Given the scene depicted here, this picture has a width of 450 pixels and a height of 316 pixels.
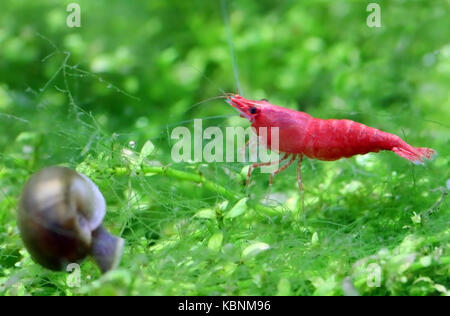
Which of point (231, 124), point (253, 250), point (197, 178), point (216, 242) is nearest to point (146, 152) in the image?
point (197, 178)

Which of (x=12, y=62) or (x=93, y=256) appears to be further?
(x=12, y=62)

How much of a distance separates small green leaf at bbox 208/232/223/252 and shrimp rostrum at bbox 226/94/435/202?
580mm

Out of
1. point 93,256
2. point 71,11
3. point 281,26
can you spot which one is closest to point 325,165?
point 93,256

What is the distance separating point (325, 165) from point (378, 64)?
5.78ft

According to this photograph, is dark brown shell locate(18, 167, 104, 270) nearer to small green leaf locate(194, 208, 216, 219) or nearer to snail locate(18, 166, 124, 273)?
snail locate(18, 166, 124, 273)

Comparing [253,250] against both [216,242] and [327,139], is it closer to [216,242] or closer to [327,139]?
[216,242]

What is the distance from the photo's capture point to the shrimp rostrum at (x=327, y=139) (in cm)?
232

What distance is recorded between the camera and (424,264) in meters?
1.58

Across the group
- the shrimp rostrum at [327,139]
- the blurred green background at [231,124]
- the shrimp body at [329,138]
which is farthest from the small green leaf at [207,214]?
the shrimp body at [329,138]

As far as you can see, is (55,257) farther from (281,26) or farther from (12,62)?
(281,26)

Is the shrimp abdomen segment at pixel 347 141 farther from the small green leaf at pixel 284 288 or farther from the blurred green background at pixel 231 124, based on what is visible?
the small green leaf at pixel 284 288

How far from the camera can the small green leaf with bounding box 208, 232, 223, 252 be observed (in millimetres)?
1762

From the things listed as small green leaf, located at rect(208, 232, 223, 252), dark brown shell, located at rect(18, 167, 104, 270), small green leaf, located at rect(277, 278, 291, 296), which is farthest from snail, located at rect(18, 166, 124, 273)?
small green leaf, located at rect(277, 278, 291, 296)

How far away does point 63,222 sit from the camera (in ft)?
5.10
